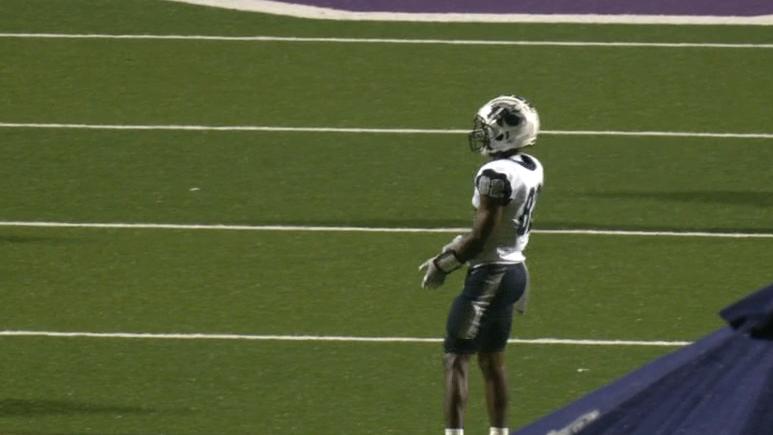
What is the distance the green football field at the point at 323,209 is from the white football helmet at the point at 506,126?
1.62 metres

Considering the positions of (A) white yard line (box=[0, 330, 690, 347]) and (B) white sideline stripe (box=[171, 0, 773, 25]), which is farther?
(B) white sideline stripe (box=[171, 0, 773, 25])

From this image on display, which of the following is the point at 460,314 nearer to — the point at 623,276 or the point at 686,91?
the point at 623,276

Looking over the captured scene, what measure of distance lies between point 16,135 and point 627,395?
10801 mm

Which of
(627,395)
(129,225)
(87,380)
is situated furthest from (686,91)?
(627,395)

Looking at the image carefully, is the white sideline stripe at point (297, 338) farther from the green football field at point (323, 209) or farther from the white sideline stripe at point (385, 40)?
the white sideline stripe at point (385, 40)

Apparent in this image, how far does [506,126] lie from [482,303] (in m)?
0.72

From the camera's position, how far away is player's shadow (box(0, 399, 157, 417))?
9320 millimetres

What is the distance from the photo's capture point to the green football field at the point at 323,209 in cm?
991

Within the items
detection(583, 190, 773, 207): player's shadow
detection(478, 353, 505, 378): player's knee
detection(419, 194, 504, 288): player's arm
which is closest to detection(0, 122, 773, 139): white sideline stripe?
detection(583, 190, 773, 207): player's shadow

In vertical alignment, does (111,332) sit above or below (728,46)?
below

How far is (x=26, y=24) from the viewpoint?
1803cm

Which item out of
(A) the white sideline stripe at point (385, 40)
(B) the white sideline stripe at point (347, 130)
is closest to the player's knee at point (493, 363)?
(B) the white sideline stripe at point (347, 130)

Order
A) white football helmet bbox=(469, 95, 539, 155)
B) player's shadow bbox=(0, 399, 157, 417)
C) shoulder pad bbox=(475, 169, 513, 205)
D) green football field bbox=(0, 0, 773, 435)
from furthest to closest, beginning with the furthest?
green football field bbox=(0, 0, 773, 435)
player's shadow bbox=(0, 399, 157, 417)
white football helmet bbox=(469, 95, 539, 155)
shoulder pad bbox=(475, 169, 513, 205)

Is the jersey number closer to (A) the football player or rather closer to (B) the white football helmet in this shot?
(A) the football player
